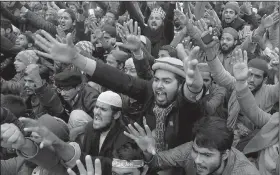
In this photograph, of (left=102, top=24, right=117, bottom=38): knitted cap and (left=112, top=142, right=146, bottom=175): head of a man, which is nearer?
(left=112, top=142, right=146, bottom=175): head of a man

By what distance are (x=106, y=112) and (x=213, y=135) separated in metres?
0.67

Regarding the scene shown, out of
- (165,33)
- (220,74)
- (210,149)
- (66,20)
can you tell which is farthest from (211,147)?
(66,20)

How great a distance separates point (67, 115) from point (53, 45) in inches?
46.6

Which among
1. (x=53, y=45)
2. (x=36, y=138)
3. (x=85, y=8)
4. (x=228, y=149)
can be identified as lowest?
(x=85, y=8)

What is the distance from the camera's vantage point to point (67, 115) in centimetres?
312

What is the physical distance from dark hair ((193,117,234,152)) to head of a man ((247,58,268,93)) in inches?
35.6

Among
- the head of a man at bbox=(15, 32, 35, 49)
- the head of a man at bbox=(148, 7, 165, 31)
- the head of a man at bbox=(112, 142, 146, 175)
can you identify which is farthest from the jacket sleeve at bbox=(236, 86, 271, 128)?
the head of a man at bbox=(15, 32, 35, 49)

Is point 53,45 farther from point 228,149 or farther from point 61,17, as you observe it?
point 61,17

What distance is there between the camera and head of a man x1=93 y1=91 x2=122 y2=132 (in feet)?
7.93

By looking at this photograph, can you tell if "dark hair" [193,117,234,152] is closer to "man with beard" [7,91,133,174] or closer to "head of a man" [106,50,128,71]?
"man with beard" [7,91,133,174]

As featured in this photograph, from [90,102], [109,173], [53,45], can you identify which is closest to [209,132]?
[109,173]

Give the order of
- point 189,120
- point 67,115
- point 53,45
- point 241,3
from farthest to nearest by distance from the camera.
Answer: point 241,3 → point 67,115 → point 189,120 → point 53,45

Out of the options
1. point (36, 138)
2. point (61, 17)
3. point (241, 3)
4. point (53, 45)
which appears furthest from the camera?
point (241, 3)

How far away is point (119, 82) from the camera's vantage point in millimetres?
2287
